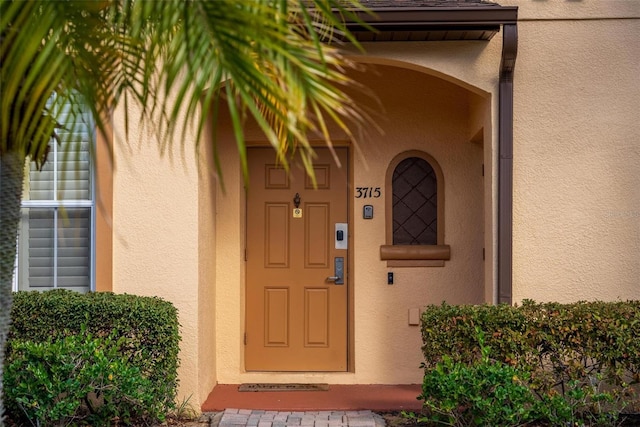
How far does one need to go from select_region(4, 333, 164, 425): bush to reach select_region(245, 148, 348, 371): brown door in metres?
2.32

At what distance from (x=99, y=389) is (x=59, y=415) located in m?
0.32

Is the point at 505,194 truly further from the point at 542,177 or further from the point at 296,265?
the point at 296,265

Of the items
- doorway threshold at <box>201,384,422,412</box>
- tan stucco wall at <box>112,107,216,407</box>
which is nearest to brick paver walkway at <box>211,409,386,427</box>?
doorway threshold at <box>201,384,422,412</box>

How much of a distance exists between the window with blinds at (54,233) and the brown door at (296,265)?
1.79m

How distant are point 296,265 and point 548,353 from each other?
9.45ft

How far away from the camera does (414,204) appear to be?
832 cm

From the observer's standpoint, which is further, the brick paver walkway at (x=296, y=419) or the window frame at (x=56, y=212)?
the window frame at (x=56, y=212)

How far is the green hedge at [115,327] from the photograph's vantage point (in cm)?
639

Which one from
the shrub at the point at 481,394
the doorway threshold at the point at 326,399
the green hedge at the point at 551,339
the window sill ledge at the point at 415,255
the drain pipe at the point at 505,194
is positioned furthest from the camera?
the window sill ledge at the point at 415,255

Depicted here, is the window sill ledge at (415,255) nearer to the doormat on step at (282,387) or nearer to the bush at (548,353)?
the doormat on step at (282,387)

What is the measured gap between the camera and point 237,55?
10.6 feet

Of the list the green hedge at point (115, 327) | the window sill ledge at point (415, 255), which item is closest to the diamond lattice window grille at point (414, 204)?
the window sill ledge at point (415, 255)

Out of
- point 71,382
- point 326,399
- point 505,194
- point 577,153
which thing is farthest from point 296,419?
point 577,153

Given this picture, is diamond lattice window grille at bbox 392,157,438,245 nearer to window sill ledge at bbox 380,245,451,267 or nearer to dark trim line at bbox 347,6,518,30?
window sill ledge at bbox 380,245,451,267
